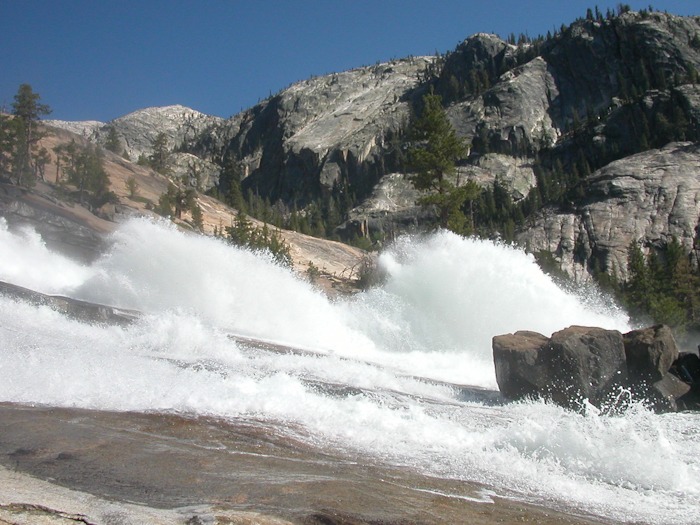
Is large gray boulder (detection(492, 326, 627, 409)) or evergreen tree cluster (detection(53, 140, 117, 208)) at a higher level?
evergreen tree cluster (detection(53, 140, 117, 208))

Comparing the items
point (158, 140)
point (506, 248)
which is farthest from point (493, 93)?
point (506, 248)

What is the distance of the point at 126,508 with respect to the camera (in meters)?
5.03

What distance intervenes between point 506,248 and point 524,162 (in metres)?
133

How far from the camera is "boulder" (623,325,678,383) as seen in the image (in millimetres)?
15844

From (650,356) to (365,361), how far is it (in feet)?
27.1

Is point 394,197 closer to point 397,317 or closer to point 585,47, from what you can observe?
point 585,47

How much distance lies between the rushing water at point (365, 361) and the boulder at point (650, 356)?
1.82 metres

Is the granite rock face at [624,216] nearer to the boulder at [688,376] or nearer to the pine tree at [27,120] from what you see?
the pine tree at [27,120]

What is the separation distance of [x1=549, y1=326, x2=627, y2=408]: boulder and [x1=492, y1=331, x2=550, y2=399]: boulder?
0.93 ft

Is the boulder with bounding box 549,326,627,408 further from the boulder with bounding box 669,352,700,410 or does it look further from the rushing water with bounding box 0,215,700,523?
the boulder with bounding box 669,352,700,410

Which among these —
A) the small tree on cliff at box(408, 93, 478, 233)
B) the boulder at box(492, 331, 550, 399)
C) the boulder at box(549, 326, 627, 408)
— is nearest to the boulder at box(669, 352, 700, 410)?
the boulder at box(549, 326, 627, 408)

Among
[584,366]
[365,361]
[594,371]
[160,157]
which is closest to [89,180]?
[365,361]

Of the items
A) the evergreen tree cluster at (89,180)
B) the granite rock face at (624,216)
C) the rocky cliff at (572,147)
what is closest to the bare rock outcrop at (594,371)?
the evergreen tree cluster at (89,180)

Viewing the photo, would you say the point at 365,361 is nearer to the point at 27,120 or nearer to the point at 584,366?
the point at 584,366
